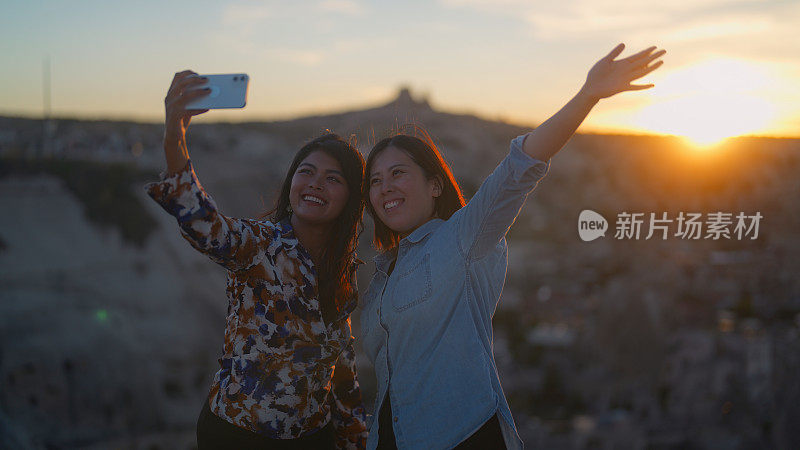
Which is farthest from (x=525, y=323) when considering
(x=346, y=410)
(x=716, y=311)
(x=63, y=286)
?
(x=346, y=410)

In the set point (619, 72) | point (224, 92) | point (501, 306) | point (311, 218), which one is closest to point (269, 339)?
point (311, 218)

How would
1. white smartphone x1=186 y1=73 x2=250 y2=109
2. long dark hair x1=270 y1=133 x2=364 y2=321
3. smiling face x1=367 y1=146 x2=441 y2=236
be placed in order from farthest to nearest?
1. long dark hair x1=270 y1=133 x2=364 y2=321
2. smiling face x1=367 y1=146 x2=441 y2=236
3. white smartphone x1=186 y1=73 x2=250 y2=109

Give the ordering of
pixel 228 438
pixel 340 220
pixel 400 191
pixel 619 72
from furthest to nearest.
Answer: pixel 340 220 → pixel 400 191 → pixel 228 438 → pixel 619 72

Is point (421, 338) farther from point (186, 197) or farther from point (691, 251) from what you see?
point (691, 251)

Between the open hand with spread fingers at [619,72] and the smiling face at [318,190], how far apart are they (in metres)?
0.98

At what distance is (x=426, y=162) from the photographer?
2193 mm

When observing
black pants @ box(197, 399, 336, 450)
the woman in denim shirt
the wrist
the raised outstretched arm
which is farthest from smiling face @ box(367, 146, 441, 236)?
black pants @ box(197, 399, 336, 450)

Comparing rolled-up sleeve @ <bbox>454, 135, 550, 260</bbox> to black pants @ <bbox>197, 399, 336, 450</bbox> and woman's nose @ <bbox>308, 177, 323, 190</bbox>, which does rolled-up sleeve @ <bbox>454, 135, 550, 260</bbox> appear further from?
black pants @ <bbox>197, 399, 336, 450</bbox>

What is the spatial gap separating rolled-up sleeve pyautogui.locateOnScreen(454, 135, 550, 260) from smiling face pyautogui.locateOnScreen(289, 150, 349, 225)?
554mm

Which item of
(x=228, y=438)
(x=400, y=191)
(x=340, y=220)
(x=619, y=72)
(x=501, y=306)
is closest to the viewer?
(x=619, y=72)

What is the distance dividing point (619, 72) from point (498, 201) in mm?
501

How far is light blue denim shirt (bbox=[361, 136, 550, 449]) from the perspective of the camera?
186 centimetres

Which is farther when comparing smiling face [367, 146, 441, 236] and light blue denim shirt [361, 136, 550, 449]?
smiling face [367, 146, 441, 236]

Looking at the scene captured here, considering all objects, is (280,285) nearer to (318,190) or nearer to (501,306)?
(318,190)
